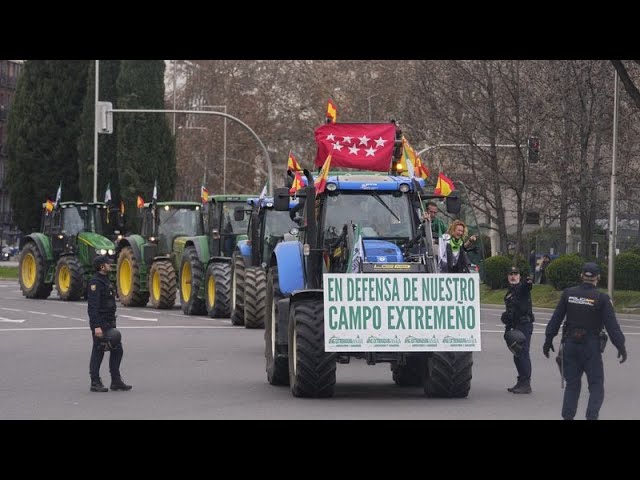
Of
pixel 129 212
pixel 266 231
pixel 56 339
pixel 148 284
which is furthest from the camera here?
pixel 129 212

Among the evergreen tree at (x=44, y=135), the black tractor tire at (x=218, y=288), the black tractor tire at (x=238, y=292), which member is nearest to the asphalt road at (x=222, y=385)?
the black tractor tire at (x=238, y=292)

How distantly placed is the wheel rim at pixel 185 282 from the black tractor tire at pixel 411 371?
652 inches

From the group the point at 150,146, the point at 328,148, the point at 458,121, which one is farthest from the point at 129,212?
the point at 328,148

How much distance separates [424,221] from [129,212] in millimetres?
57170

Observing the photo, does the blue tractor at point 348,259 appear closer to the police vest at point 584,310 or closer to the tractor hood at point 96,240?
the police vest at point 584,310

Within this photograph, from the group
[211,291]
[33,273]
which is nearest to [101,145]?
[33,273]

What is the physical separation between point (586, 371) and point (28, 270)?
3132 centimetres

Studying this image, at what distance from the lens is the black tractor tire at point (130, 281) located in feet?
124

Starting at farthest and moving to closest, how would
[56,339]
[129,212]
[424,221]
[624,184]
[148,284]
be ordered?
[129,212]
[624,184]
[148,284]
[56,339]
[424,221]

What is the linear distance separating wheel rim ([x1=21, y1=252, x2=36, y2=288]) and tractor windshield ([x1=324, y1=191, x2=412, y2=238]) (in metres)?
25.6

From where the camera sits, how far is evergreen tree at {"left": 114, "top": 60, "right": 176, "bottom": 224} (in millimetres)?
73125

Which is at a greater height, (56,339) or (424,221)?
(424,221)

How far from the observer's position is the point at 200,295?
34.2 m

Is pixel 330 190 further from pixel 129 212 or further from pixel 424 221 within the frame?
pixel 129 212
